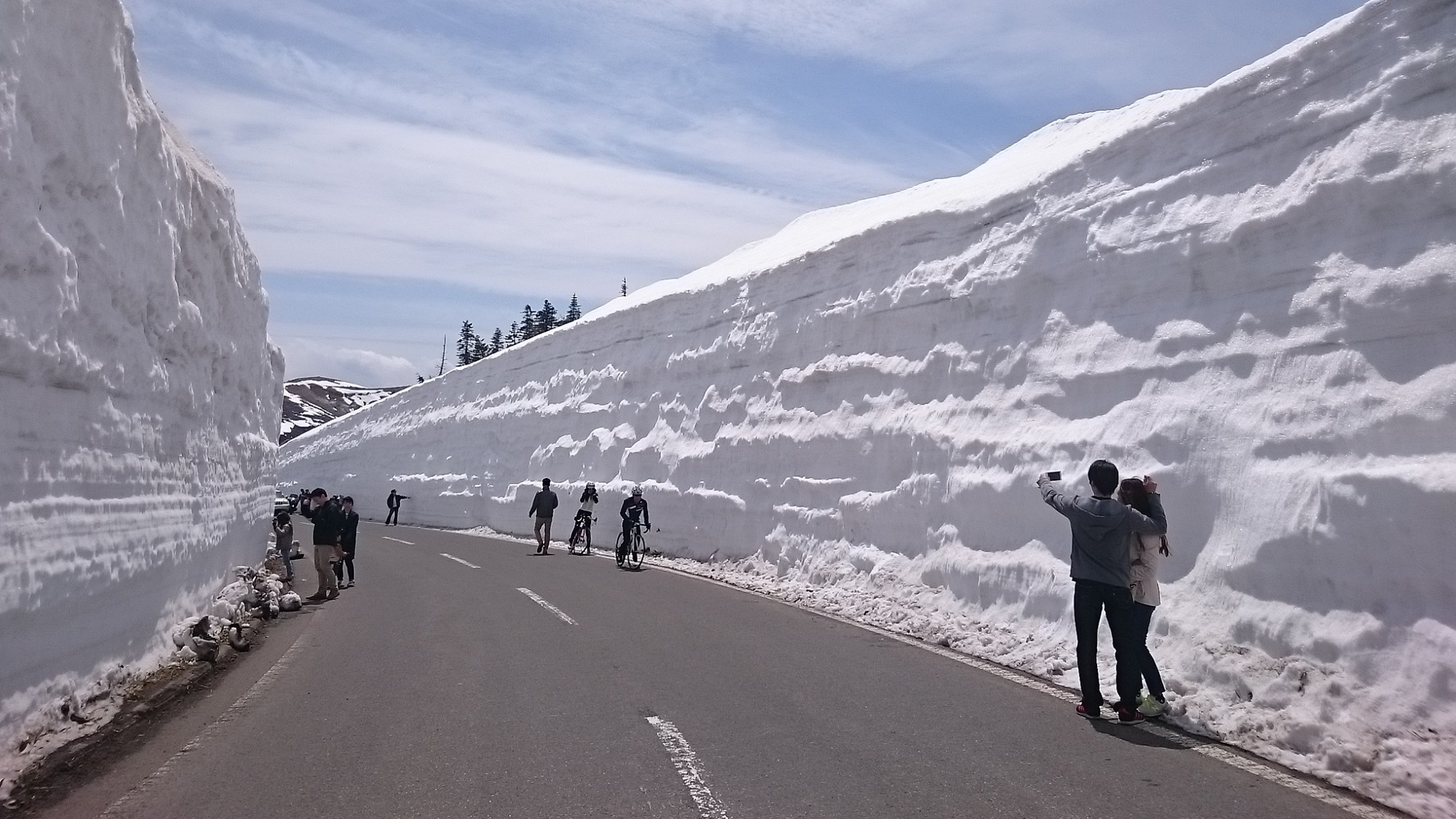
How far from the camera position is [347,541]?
15.4 metres

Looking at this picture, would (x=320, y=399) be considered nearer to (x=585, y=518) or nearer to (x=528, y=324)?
(x=528, y=324)

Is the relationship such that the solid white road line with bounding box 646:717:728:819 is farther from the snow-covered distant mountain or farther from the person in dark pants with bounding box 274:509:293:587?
the snow-covered distant mountain

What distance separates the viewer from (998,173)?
773 inches

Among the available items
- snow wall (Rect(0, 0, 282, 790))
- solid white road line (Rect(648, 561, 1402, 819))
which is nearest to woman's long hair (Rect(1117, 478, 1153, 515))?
solid white road line (Rect(648, 561, 1402, 819))

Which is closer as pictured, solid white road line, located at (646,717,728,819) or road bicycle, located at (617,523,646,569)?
solid white road line, located at (646,717,728,819)

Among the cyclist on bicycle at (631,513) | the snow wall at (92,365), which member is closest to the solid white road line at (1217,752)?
the snow wall at (92,365)

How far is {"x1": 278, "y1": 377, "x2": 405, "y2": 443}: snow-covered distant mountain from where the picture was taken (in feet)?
319

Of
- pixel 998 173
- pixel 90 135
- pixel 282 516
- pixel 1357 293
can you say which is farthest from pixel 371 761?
pixel 998 173

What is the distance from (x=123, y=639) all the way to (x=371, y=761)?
330cm

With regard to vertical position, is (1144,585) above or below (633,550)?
above

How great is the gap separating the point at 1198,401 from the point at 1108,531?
9.86ft

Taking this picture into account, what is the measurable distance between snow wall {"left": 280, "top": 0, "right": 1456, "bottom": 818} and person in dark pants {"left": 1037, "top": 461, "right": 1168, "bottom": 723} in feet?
1.71

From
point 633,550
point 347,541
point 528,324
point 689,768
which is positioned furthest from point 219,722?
point 528,324

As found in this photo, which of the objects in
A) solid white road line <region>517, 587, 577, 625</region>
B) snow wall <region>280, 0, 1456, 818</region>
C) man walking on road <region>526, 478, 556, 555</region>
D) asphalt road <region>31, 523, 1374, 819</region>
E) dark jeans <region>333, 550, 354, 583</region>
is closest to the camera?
asphalt road <region>31, 523, 1374, 819</region>
